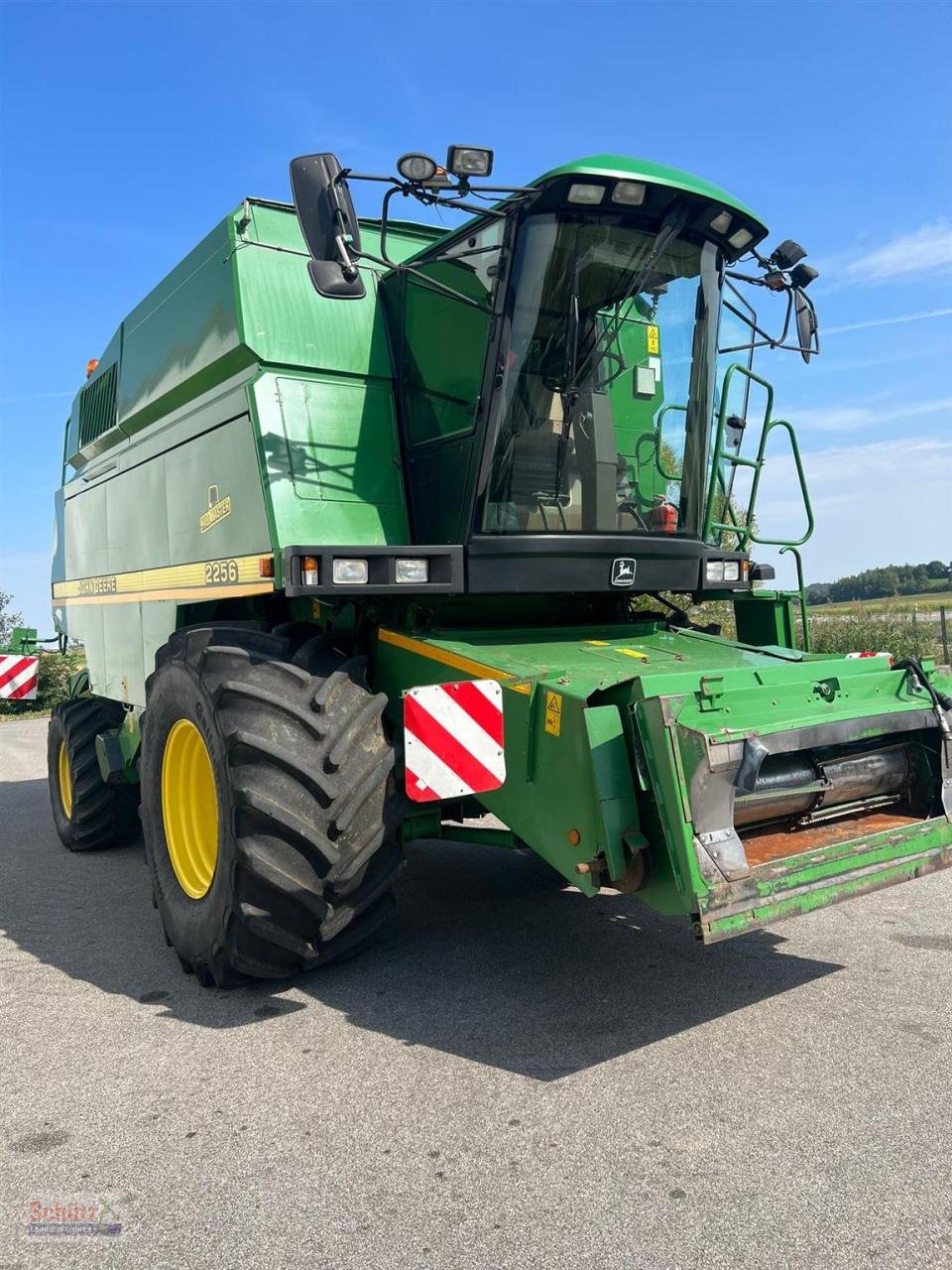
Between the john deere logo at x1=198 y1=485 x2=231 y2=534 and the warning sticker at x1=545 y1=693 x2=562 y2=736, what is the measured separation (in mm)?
1984

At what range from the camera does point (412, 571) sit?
3.89 m

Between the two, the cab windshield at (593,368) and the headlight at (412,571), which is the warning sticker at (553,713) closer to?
the headlight at (412,571)

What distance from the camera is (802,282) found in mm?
4508

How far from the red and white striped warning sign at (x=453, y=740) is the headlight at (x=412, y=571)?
23.5 inches

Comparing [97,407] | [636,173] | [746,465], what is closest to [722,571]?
[746,465]

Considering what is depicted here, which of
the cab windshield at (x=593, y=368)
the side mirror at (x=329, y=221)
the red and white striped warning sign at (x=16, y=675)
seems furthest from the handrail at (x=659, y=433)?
the red and white striped warning sign at (x=16, y=675)

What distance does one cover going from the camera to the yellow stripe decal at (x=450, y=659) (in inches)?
137

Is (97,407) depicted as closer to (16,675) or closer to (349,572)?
(349,572)

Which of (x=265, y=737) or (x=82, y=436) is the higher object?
(x=82, y=436)

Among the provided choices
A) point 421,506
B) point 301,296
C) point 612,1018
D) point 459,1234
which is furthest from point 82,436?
point 459,1234

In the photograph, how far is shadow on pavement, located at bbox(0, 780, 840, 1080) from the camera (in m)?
3.34

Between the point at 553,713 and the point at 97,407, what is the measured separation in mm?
4822

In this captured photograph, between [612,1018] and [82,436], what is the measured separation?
5.64m

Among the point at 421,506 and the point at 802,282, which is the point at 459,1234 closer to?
the point at 421,506
